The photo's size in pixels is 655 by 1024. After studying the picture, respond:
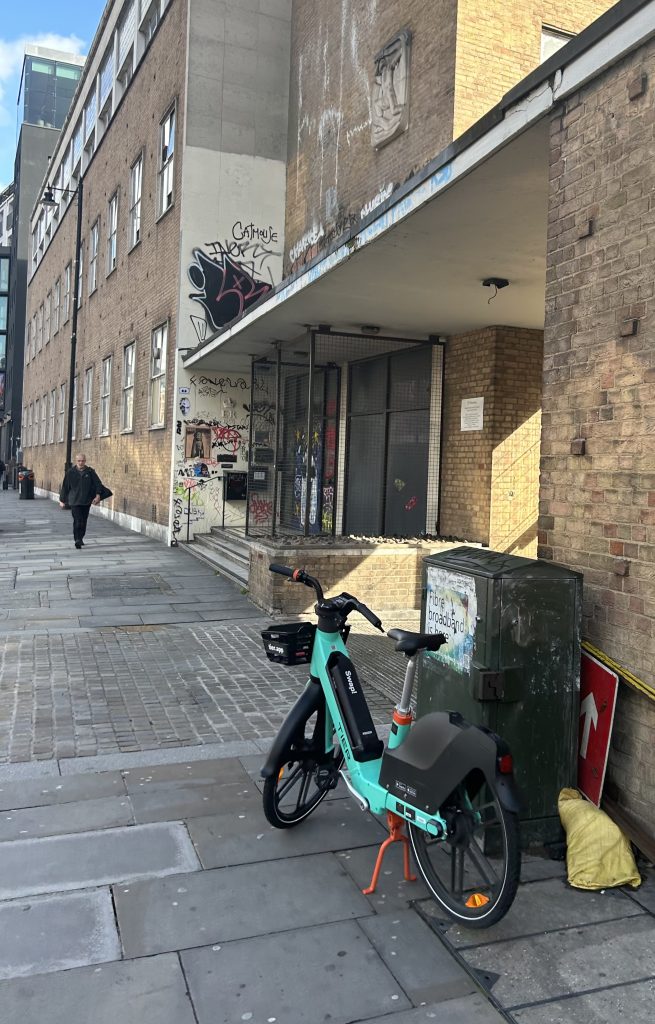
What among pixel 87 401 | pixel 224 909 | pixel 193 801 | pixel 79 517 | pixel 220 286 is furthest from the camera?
pixel 87 401

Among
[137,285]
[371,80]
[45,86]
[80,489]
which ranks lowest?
[80,489]

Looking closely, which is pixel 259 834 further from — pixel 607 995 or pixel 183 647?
pixel 183 647

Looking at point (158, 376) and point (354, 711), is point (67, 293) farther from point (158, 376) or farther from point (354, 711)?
point (354, 711)

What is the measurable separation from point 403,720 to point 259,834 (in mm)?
978

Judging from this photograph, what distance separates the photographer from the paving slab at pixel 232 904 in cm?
286

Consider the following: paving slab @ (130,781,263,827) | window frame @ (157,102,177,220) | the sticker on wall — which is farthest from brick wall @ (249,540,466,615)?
window frame @ (157,102,177,220)

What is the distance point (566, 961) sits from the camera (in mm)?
2721

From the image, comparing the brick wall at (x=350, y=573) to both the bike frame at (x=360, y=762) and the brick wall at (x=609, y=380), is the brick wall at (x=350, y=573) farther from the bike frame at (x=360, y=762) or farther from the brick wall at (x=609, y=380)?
the bike frame at (x=360, y=762)

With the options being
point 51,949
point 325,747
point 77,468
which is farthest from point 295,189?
point 51,949

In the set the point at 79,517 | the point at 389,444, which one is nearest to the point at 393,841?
the point at 389,444

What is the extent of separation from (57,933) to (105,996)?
0.44 m

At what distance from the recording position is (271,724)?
5.28m

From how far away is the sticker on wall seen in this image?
3566mm

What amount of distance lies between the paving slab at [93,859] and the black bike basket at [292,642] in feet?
3.04
